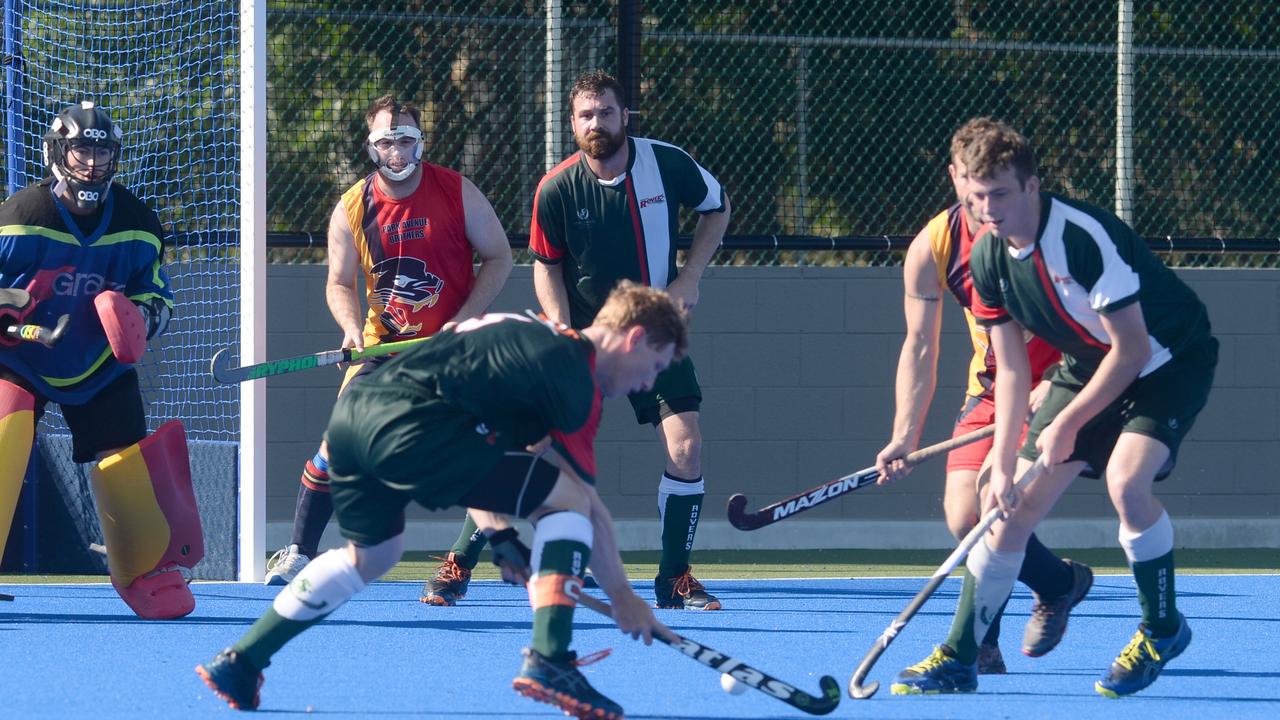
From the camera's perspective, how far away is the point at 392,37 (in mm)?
7715

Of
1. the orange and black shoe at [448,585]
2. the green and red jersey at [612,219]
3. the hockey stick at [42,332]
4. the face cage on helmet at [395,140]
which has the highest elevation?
the face cage on helmet at [395,140]

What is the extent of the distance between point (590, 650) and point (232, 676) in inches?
48.7

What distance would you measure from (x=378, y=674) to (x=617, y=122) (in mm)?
2006

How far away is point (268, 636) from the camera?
11.9 ft

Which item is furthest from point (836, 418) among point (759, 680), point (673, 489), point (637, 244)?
point (759, 680)

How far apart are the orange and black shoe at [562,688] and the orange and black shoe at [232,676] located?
2.03 ft

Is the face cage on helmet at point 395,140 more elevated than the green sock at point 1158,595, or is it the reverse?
the face cage on helmet at point 395,140

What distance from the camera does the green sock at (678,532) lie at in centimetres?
559

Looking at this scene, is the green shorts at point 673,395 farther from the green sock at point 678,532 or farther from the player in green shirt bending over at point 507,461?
the player in green shirt bending over at point 507,461

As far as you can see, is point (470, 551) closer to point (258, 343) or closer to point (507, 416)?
→ point (258, 343)

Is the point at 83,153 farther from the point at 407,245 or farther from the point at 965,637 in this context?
the point at 965,637

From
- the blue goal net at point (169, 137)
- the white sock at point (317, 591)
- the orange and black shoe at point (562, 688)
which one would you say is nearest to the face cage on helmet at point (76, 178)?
the blue goal net at point (169, 137)

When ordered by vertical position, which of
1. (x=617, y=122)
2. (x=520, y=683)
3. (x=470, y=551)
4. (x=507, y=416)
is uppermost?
(x=617, y=122)

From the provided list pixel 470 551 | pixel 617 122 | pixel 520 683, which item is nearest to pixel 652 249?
pixel 617 122
